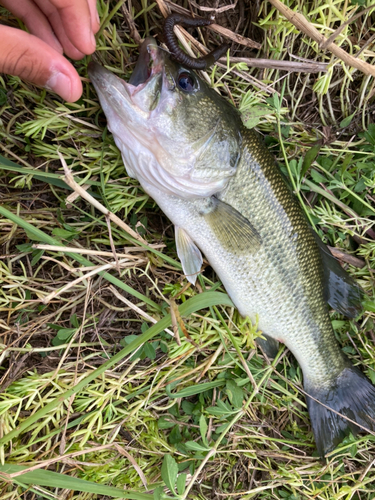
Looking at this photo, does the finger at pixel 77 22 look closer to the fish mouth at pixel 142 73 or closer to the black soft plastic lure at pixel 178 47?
the fish mouth at pixel 142 73

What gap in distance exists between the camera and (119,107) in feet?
4.79

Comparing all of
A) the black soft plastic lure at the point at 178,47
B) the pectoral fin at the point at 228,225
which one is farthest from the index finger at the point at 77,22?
the pectoral fin at the point at 228,225

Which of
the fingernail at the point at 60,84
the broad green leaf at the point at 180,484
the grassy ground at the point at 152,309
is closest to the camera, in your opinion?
the fingernail at the point at 60,84

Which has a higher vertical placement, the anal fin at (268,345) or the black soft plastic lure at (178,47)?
the black soft plastic lure at (178,47)

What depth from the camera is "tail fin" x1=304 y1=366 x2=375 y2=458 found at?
2078mm

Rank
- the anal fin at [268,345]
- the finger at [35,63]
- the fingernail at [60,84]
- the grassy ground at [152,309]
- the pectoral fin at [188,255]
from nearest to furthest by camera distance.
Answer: the finger at [35,63] < the fingernail at [60,84] < the grassy ground at [152,309] < the pectoral fin at [188,255] < the anal fin at [268,345]

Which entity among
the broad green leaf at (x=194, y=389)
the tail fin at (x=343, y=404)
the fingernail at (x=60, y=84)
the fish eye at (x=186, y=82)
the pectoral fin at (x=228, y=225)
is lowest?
the broad green leaf at (x=194, y=389)

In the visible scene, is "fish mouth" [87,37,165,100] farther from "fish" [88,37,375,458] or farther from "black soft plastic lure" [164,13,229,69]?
"black soft plastic lure" [164,13,229,69]

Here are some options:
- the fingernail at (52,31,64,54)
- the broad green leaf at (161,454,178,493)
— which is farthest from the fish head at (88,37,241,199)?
the broad green leaf at (161,454,178,493)

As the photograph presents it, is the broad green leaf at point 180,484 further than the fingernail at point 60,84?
Yes

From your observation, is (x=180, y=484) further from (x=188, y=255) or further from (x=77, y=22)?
(x=77, y=22)

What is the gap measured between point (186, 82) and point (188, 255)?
2.78ft

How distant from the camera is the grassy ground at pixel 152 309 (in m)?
1.68

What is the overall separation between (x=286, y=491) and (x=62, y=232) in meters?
2.06
